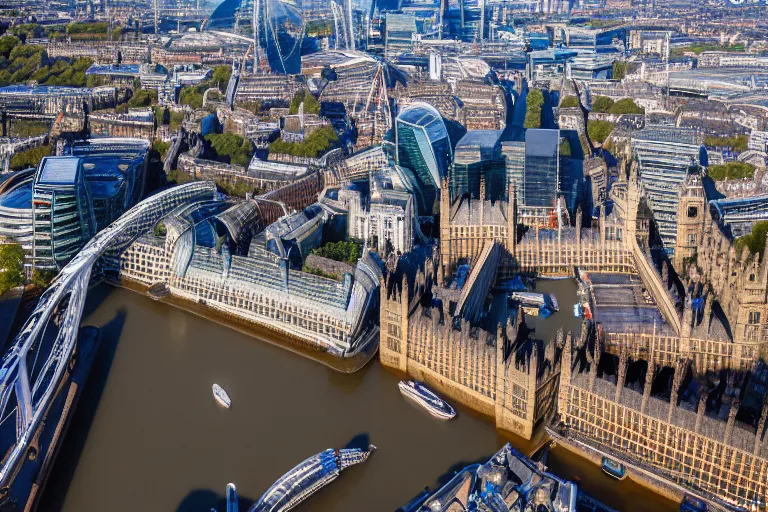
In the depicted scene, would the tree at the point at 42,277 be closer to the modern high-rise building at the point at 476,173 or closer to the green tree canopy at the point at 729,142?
the modern high-rise building at the point at 476,173

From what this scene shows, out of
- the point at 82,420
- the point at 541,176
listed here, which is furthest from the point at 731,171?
the point at 82,420

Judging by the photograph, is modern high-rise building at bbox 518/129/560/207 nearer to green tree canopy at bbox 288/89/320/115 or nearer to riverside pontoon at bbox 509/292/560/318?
riverside pontoon at bbox 509/292/560/318

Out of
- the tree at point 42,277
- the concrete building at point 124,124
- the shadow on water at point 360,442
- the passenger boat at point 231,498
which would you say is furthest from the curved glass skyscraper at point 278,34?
the passenger boat at point 231,498

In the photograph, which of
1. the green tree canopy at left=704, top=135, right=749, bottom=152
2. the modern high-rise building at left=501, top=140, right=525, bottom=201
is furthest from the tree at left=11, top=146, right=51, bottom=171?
the green tree canopy at left=704, top=135, right=749, bottom=152

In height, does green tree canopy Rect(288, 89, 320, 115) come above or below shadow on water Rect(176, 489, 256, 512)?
above

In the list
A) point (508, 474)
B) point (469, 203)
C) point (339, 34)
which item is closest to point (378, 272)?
point (469, 203)

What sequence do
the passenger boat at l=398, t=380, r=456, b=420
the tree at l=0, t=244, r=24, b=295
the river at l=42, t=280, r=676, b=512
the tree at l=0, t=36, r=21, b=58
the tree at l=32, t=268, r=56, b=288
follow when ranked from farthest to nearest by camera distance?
1. the tree at l=0, t=36, r=21, b=58
2. the tree at l=32, t=268, r=56, b=288
3. the tree at l=0, t=244, r=24, b=295
4. the passenger boat at l=398, t=380, r=456, b=420
5. the river at l=42, t=280, r=676, b=512

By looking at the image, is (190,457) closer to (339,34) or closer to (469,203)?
(469,203)
